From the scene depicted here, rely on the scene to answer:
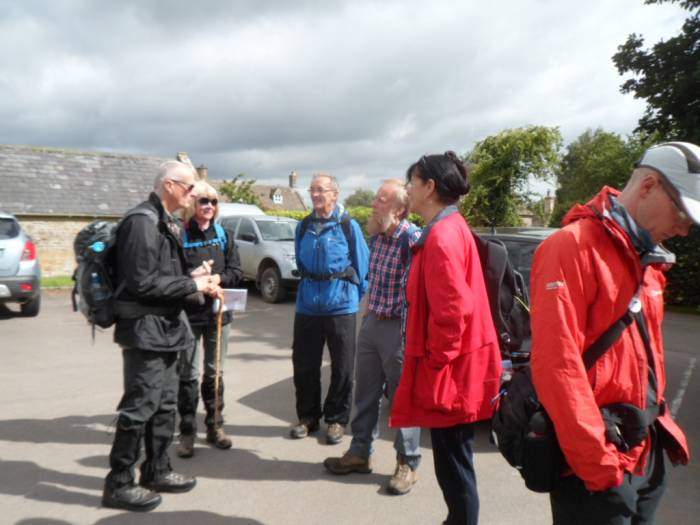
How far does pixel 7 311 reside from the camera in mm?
9531

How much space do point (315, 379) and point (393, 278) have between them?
48.5 inches

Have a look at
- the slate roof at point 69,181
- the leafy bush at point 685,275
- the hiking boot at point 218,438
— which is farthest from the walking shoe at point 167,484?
the slate roof at point 69,181

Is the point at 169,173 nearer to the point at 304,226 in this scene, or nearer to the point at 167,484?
the point at 304,226

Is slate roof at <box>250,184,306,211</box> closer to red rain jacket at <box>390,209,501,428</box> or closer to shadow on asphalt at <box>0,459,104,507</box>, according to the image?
shadow on asphalt at <box>0,459,104,507</box>

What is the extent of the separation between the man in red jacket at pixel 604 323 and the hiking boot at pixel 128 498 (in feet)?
8.00

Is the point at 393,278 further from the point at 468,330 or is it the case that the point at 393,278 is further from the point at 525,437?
the point at 525,437

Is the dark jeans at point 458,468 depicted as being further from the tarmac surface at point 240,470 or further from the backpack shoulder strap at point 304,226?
the backpack shoulder strap at point 304,226

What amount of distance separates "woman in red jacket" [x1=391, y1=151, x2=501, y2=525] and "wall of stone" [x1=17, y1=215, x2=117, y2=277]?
1632 centimetres

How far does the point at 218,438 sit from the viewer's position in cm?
400

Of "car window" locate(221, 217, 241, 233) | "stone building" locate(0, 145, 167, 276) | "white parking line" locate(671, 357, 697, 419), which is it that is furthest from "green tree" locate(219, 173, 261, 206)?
"white parking line" locate(671, 357, 697, 419)

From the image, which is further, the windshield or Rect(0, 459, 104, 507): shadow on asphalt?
the windshield

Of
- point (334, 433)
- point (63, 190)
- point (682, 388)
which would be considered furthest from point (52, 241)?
point (682, 388)

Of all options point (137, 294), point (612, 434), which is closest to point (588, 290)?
point (612, 434)

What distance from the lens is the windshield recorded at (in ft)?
39.6
